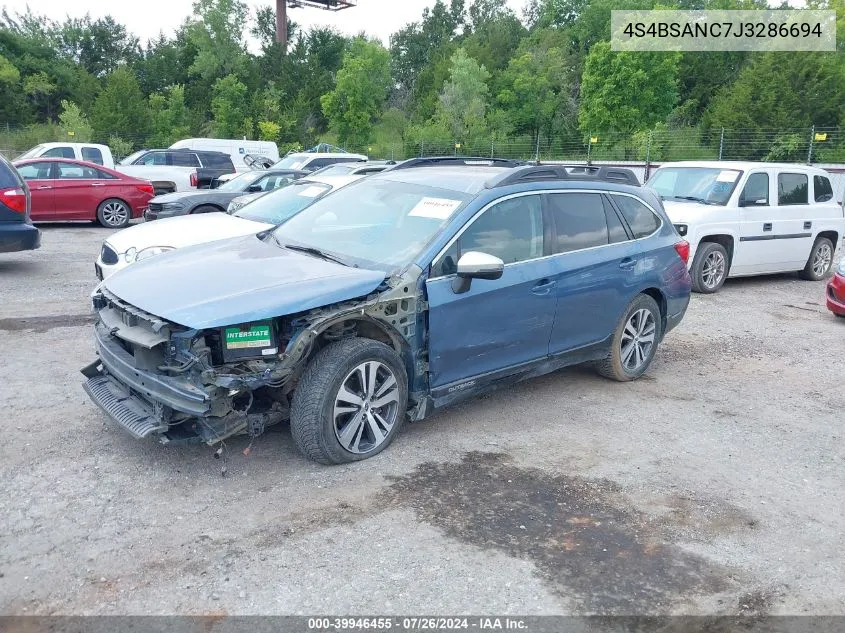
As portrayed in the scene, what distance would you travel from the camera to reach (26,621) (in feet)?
9.70

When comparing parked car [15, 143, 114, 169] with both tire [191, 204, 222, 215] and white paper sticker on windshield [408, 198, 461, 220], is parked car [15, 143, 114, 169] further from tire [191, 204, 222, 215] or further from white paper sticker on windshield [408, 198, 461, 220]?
white paper sticker on windshield [408, 198, 461, 220]

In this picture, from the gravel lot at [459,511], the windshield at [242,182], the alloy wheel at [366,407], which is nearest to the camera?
the gravel lot at [459,511]

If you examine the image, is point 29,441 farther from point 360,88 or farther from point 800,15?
point 800,15

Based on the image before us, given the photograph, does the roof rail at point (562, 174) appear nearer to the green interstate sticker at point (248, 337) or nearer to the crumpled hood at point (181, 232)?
the green interstate sticker at point (248, 337)

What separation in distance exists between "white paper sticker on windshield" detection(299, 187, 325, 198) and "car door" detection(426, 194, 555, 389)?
4194 millimetres

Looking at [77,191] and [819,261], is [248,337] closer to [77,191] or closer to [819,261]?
[819,261]

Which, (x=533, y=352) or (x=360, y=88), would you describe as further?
(x=360, y=88)

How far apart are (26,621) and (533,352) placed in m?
3.54

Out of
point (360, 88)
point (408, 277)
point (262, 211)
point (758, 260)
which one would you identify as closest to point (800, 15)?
point (360, 88)

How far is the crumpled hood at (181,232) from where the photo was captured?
7.66 m

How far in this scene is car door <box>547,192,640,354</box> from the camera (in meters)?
5.46

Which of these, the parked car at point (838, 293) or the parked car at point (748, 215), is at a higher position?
the parked car at point (748, 215)

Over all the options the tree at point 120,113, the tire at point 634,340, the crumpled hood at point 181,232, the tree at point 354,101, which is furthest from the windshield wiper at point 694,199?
the tree at point 354,101

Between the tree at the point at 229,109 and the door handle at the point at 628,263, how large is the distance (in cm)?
4438
